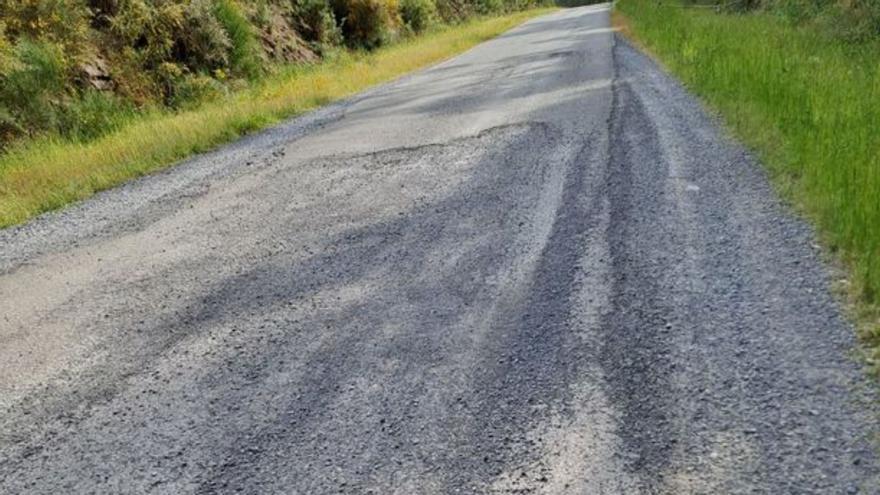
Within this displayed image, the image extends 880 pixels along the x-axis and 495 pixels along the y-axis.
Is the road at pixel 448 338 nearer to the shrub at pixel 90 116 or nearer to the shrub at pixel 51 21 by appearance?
the shrub at pixel 90 116

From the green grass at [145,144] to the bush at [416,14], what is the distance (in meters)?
11.4

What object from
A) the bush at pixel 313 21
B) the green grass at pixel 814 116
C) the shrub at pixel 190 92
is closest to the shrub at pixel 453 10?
the bush at pixel 313 21

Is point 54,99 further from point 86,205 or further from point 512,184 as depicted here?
point 512,184

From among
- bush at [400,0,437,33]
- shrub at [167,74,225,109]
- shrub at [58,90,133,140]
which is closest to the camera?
shrub at [58,90,133,140]

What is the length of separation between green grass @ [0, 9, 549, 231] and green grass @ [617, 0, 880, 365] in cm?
557

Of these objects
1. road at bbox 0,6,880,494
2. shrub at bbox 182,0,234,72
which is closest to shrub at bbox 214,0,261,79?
shrub at bbox 182,0,234,72

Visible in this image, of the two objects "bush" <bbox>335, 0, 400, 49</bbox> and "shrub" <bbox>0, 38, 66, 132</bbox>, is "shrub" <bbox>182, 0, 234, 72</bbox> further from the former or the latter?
"bush" <bbox>335, 0, 400, 49</bbox>

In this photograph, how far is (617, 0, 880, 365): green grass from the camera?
3.07 meters

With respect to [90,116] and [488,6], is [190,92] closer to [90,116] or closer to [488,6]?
[90,116]

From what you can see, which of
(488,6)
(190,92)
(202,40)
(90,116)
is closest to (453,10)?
(488,6)

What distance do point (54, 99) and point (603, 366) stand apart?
8.95 m

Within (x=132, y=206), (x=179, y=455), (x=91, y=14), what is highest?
(x=91, y=14)

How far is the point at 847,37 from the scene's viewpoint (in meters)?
8.40

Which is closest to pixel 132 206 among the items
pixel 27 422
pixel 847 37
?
pixel 27 422
